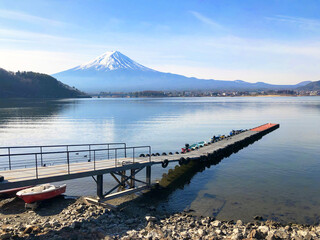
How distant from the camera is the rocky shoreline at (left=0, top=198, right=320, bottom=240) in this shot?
11.2 m

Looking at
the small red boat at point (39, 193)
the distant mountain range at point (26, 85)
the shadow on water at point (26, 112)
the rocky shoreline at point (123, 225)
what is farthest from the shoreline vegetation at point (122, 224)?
the distant mountain range at point (26, 85)

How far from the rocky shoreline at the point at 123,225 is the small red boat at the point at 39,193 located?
0.53m

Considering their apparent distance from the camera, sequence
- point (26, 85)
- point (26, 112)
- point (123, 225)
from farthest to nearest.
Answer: point (26, 85), point (26, 112), point (123, 225)

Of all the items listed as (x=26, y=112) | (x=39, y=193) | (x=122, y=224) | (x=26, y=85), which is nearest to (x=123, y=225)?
(x=122, y=224)

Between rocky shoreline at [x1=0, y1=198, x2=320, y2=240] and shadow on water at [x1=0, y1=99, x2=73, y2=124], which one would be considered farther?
shadow on water at [x1=0, y1=99, x2=73, y2=124]

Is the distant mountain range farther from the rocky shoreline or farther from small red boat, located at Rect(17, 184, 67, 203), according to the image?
the rocky shoreline

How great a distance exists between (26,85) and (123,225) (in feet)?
617

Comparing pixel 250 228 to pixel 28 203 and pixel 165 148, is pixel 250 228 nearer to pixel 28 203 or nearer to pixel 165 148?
pixel 28 203

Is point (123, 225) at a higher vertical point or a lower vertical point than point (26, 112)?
lower

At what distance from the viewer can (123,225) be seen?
12453 mm

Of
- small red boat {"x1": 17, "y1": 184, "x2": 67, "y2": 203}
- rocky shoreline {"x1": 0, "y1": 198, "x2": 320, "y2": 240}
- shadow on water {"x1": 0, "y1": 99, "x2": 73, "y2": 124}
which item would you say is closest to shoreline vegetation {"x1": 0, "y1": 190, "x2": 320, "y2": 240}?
rocky shoreline {"x1": 0, "y1": 198, "x2": 320, "y2": 240}

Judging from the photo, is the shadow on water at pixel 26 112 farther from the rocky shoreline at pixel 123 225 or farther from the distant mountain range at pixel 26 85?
the distant mountain range at pixel 26 85

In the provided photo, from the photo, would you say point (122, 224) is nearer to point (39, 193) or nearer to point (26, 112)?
point (39, 193)

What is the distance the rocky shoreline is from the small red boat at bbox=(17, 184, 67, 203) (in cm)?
53
